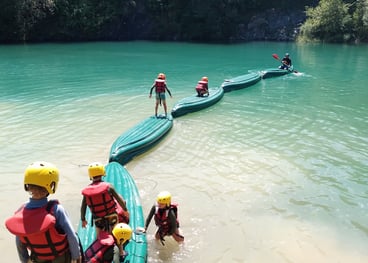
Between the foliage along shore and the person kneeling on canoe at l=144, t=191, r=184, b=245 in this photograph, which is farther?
the foliage along shore

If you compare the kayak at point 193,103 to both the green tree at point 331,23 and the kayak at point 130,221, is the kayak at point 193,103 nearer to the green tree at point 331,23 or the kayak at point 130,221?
the kayak at point 130,221

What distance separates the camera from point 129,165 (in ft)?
28.2

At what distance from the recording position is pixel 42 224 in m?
2.92

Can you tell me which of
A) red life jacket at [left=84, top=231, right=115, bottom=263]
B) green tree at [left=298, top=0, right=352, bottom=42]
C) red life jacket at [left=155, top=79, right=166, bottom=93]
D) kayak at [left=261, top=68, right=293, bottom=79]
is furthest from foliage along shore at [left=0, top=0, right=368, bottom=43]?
red life jacket at [left=84, top=231, right=115, bottom=263]

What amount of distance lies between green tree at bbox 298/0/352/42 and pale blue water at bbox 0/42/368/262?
76.7 ft

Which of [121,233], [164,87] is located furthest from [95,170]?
[164,87]

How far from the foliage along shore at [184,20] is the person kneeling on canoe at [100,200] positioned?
36.6 metres

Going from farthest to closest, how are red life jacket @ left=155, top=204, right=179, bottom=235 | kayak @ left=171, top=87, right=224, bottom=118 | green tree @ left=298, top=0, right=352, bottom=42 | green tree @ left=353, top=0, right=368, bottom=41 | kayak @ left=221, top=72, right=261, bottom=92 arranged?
1. green tree @ left=298, top=0, right=352, bottom=42
2. green tree @ left=353, top=0, right=368, bottom=41
3. kayak @ left=221, top=72, right=261, bottom=92
4. kayak @ left=171, top=87, right=224, bottom=118
5. red life jacket @ left=155, top=204, right=179, bottom=235

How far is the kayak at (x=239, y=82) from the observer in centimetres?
1644

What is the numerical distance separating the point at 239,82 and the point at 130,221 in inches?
487

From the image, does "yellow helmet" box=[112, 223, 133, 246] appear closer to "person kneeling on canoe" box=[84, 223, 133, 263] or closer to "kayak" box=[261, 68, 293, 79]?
"person kneeling on canoe" box=[84, 223, 133, 263]

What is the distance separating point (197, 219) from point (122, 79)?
13141mm

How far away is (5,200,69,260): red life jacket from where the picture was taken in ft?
9.56

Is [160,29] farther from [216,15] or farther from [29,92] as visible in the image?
[29,92]
